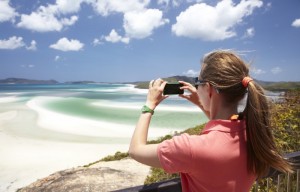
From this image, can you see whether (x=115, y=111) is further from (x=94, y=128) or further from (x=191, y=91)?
(x=191, y=91)

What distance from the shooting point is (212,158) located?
1.50m

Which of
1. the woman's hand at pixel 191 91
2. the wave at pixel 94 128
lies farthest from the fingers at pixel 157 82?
the wave at pixel 94 128

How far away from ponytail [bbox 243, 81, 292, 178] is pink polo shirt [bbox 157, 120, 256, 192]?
38mm

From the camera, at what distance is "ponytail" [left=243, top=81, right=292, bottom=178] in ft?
5.27

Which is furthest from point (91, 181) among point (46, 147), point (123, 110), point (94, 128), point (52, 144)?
point (123, 110)

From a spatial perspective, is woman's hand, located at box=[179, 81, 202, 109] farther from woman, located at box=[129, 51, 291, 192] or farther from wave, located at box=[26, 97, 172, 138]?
wave, located at box=[26, 97, 172, 138]

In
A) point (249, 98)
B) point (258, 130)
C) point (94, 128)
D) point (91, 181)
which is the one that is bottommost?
point (94, 128)

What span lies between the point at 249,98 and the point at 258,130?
0.55ft

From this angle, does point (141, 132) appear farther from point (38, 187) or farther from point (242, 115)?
point (38, 187)

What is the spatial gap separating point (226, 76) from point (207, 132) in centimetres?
30

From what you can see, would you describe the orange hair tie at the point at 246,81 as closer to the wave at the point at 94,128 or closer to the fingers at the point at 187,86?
the fingers at the point at 187,86

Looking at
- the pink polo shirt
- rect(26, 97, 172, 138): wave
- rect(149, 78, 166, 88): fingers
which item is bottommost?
rect(26, 97, 172, 138): wave

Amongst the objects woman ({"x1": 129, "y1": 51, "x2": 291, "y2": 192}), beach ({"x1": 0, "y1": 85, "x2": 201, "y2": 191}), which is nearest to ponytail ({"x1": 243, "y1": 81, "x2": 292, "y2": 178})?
woman ({"x1": 129, "y1": 51, "x2": 291, "y2": 192})

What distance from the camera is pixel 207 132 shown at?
1597 millimetres
